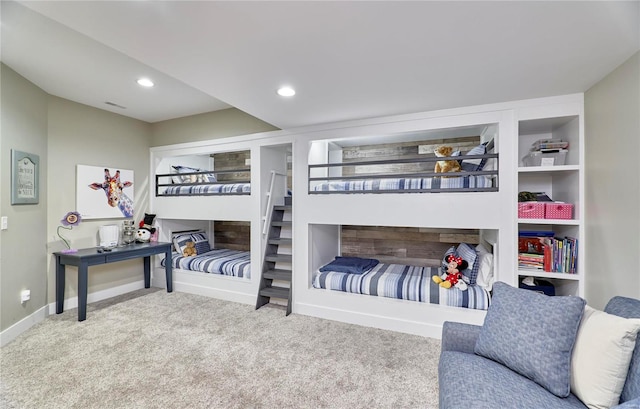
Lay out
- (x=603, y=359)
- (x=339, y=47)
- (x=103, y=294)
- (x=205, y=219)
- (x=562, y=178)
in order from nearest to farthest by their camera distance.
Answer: (x=603, y=359), (x=339, y=47), (x=562, y=178), (x=103, y=294), (x=205, y=219)

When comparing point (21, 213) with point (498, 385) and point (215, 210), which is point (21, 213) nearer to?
point (215, 210)

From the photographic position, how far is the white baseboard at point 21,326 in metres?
2.53

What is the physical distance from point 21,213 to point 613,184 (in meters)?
5.11

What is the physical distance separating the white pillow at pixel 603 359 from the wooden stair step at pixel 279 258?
2.63 metres

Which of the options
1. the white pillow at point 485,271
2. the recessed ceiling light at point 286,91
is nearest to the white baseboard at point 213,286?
the recessed ceiling light at point 286,91

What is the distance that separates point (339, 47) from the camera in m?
1.60

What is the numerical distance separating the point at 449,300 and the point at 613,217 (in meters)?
1.37

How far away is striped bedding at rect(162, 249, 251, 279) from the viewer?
3.72 m

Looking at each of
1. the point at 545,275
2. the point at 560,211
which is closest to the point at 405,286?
the point at 545,275

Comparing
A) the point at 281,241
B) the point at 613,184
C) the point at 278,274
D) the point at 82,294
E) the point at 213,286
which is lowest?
the point at 213,286

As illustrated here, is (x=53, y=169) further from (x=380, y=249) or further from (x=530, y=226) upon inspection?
(x=530, y=226)

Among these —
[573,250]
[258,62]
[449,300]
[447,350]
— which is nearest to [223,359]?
[447,350]

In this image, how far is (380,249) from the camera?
377cm

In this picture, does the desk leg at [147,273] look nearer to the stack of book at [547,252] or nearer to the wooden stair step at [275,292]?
the wooden stair step at [275,292]
